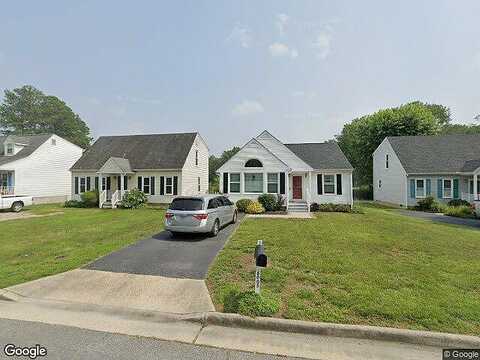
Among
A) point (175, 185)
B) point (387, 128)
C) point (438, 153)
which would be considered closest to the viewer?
point (175, 185)

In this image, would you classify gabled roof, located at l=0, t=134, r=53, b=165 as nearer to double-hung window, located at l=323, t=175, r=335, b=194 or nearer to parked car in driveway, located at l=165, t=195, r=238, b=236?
parked car in driveway, located at l=165, t=195, r=238, b=236

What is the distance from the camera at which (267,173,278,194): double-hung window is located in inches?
752

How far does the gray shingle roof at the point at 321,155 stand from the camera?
2023cm

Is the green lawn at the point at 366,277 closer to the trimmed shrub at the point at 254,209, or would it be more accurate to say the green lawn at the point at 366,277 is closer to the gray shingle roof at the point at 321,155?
the trimmed shrub at the point at 254,209

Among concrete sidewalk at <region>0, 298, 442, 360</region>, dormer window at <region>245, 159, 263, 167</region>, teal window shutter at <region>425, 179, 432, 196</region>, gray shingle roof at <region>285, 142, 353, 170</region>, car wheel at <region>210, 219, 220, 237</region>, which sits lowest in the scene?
concrete sidewalk at <region>0, 298, 442, 360</region>

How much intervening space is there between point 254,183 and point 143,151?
13.9 meters

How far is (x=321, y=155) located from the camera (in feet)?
70.4

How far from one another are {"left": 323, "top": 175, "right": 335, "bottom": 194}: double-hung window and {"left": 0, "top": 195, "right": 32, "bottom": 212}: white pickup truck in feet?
79.4

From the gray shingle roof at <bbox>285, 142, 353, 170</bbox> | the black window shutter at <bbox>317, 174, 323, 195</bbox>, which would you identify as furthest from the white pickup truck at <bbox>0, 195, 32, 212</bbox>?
the black window shutter at <bbox>317, 174, 323, 195</bbox>

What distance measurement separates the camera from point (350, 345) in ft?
12.7

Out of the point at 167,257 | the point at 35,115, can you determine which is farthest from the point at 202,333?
the point at 35,115

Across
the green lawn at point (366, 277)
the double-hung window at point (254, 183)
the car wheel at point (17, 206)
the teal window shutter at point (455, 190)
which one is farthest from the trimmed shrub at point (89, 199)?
the teal window shutter at point (455, 190)

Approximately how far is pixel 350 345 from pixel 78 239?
34.1 ft

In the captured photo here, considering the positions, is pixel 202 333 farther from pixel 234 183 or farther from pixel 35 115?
pixel 35 115
